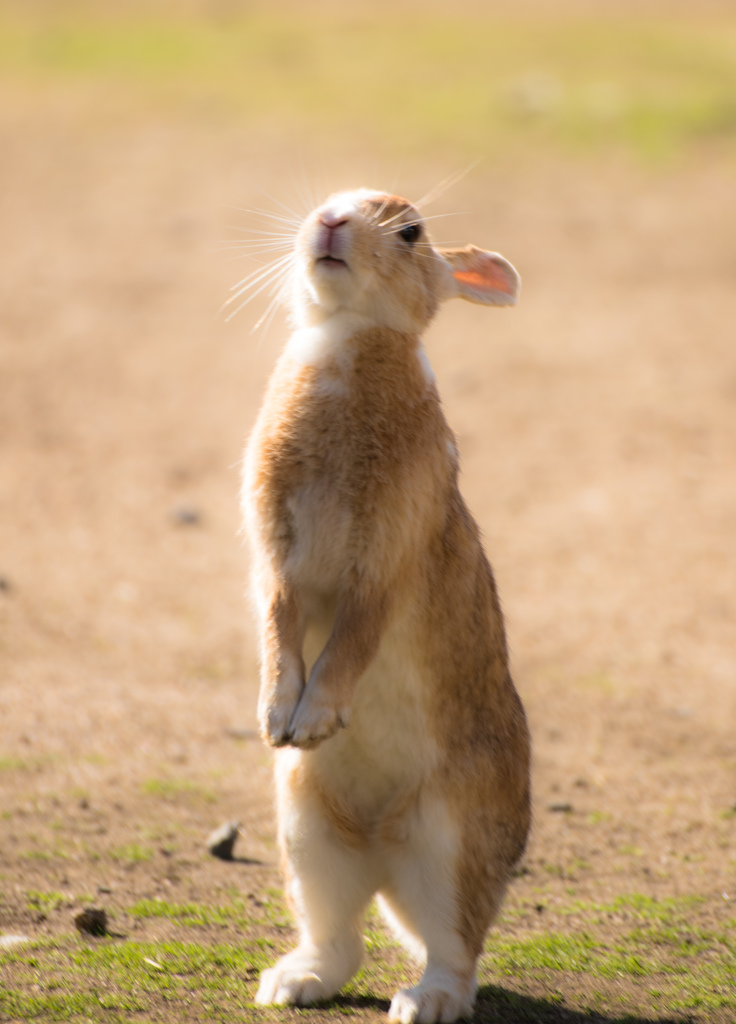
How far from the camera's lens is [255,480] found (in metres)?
3.35

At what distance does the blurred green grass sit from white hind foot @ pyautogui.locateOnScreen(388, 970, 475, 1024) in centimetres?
1320

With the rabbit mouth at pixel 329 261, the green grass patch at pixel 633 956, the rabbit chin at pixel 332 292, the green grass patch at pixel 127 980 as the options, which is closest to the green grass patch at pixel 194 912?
the green grass patch at pixel 127 980

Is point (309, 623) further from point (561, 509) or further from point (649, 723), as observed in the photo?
point (561, 509)

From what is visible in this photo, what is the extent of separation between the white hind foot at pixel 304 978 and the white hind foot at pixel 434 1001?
218 mm

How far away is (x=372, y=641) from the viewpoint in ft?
10.6

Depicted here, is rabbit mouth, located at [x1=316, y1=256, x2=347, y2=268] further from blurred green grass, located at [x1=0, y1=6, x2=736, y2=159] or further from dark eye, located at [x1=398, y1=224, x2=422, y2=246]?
blurred green grass, located at [x1=0, y1=6, x2=736, y2=159]

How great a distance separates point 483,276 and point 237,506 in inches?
221

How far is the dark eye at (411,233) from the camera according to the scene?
3.57 metres

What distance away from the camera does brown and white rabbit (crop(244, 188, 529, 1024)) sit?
10.6 feet

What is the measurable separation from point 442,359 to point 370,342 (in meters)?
8.41

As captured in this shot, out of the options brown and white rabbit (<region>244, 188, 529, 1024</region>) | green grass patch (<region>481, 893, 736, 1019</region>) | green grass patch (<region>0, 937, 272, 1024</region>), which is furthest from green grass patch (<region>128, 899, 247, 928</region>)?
green grass patch (<region>481, 893, 736, 1019</region>)

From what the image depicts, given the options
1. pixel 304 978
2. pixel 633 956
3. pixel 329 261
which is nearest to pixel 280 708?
pixel 304 978

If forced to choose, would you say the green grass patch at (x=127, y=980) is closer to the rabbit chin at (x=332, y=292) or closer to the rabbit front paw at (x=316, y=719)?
the rabbit front paw at (x=316, y=719)

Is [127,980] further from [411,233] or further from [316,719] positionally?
[411,233]
